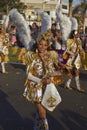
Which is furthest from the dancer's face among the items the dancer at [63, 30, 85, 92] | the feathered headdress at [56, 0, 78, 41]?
the feathered headdress at [56, 0, 78, 41]

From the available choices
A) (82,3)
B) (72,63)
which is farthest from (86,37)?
(82,3)

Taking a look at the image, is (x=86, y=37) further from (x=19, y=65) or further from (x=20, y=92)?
(x=20, y=92)

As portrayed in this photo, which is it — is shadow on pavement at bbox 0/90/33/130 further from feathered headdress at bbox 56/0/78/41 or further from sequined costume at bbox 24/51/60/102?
feathered headdress at bbox 56/0/78/41

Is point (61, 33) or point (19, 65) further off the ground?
point (61, 33)

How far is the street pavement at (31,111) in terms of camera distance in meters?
7.78

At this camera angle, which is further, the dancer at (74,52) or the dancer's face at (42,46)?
the dancer at (74,52)

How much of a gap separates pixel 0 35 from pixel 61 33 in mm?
3234

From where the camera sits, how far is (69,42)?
431 inches

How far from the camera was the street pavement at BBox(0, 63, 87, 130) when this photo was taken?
7.78 m

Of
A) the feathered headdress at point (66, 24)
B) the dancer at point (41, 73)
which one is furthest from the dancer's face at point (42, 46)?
the feathered headdress at point (66, 24)

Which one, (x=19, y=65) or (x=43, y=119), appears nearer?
(x=43, y=119)

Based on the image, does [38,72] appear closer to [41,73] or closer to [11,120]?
[41,73]

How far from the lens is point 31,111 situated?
879 centimetres

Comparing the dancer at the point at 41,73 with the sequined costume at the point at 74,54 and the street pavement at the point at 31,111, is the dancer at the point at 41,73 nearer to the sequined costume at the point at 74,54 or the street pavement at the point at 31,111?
the street pavement at the point at 31,111
